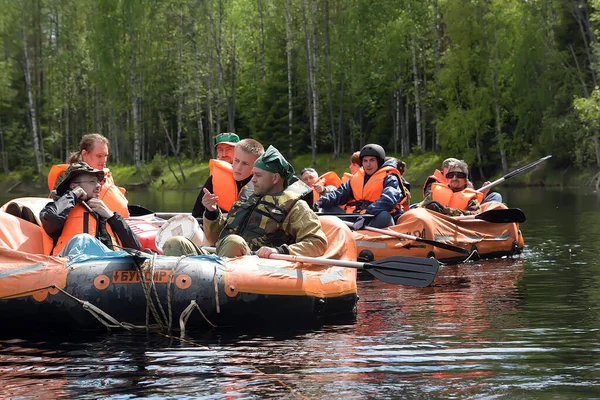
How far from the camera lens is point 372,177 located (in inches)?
464

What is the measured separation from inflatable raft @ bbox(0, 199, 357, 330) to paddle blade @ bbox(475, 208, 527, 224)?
5887 millimetres

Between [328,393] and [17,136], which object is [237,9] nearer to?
[17,136]

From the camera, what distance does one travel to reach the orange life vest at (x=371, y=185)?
11.7 metres

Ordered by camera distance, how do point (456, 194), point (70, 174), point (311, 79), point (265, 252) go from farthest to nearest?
point (311, 79) → point (456, 194) → point (70, 174) → point (265, 252)

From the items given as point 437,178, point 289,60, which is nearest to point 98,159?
point 437,178

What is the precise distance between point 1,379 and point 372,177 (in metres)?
6.83

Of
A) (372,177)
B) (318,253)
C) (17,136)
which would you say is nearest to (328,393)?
(318,253)

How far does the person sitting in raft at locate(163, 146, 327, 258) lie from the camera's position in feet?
23.5

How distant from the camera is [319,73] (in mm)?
39094

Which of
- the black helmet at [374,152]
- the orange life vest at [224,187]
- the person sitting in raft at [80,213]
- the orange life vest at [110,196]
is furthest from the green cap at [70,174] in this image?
the black helmet at [374,152]

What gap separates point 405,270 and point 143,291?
202cm

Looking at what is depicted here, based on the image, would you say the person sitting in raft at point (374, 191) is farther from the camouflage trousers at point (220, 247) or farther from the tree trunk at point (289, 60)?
the tree trunk at point (289, 60)

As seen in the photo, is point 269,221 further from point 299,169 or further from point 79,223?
point 299,169

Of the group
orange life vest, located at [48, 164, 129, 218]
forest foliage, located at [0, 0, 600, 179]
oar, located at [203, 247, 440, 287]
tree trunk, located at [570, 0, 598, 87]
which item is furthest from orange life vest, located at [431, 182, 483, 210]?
tree trunk, located at [570, 0, 598, 87]
